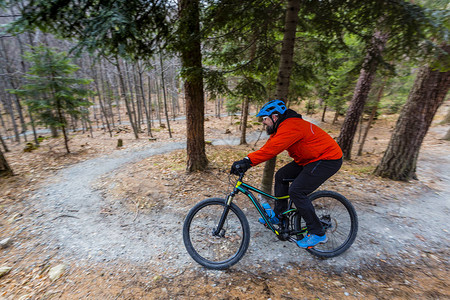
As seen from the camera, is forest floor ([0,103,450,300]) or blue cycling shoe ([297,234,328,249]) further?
blue cycling shoe ([297,234,328,249])

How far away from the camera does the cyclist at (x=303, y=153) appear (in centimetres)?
285

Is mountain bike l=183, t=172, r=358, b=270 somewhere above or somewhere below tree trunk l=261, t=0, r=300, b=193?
below

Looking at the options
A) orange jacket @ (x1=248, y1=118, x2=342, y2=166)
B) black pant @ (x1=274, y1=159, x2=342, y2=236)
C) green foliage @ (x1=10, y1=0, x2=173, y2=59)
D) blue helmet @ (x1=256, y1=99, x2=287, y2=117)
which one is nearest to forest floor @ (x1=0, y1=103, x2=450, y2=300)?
black pant @ (x1=274, y1=159, x2=342, y2=236)

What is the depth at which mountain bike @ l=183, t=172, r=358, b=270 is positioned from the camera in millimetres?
3123

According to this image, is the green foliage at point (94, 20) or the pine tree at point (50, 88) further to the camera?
the pine tree at point (50, 88)

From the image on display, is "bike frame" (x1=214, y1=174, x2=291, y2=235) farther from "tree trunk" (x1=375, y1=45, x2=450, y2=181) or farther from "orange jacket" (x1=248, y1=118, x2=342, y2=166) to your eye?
"tree trunk" (x1=375, y1=45, x2=450, y2=181)

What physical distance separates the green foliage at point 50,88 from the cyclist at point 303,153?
10.8 m

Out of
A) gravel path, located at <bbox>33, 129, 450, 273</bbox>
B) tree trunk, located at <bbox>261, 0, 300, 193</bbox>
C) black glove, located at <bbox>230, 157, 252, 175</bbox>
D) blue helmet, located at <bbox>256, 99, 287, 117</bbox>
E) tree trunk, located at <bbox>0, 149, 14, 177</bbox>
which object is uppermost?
tree trunk, located at <bbox>261, 0, 300, 193</bbox>

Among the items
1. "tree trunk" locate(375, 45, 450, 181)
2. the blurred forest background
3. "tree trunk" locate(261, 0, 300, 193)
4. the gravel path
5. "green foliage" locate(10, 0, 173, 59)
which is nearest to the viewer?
the gravel path

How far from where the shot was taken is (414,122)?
5.79m

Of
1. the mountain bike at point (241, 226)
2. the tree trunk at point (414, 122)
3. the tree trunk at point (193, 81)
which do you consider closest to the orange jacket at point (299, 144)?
the mountain bike at point (241, 226)

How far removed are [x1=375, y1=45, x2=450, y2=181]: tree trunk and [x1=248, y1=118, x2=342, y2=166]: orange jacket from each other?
4.94 meters

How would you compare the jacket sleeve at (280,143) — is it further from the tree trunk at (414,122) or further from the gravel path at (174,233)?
the tree trunk at (414,122)

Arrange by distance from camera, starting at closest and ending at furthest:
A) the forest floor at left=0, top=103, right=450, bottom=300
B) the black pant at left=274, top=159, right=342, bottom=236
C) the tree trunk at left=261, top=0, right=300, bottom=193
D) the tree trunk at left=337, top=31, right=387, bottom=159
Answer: the forest floor at left=0, top=103, right=450, bottom=300 < the black pant at left=274, top=159, right=342, bottom=236 < the tree trunk at left=261, top=0, right=300, bottom=193 < the tree trunk at left=337, top=31, right=387, bottom=159
